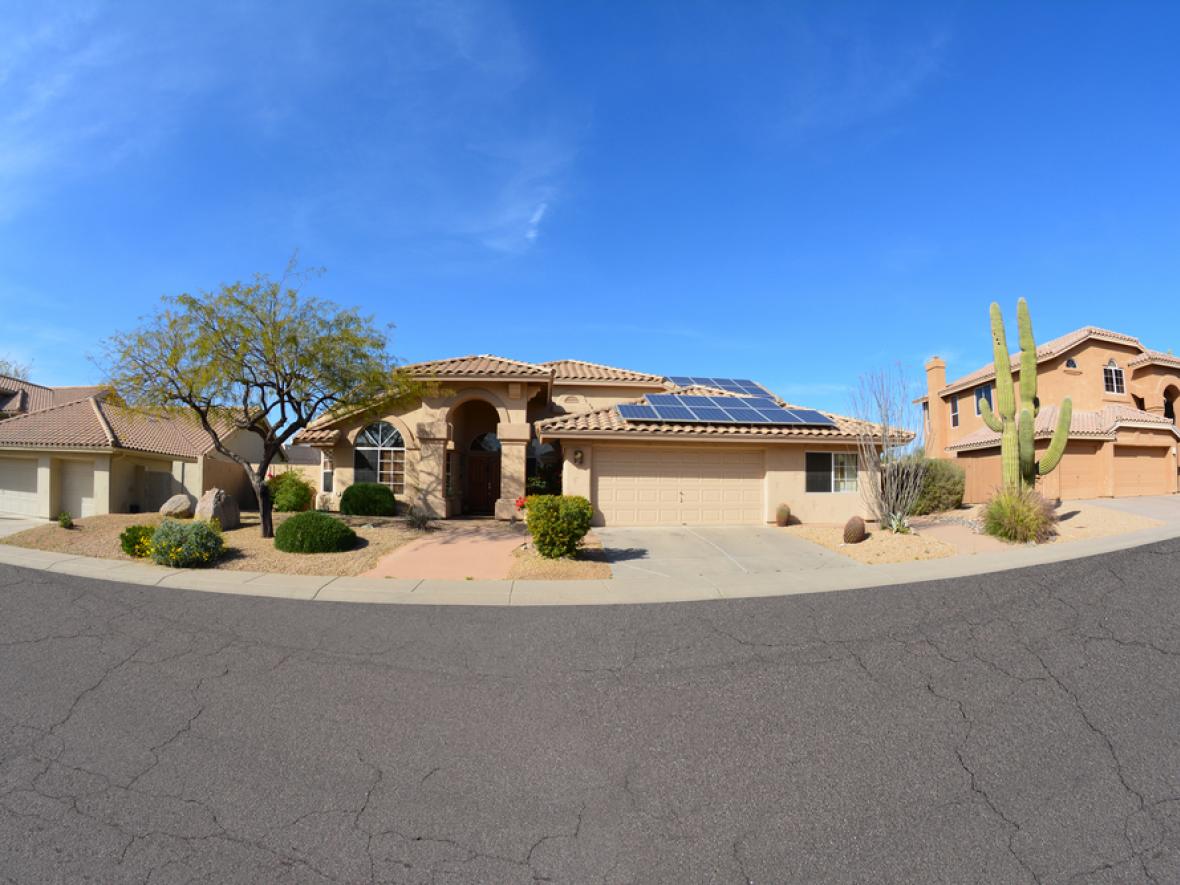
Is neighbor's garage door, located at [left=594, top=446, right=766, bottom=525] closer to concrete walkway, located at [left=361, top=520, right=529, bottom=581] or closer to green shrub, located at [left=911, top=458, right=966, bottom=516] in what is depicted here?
concrete walkway, located at [left=361, top=520, right=529, bottom=581]

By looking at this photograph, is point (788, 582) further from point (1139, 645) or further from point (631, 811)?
point (631, 811)

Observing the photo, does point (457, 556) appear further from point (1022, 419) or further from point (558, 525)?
point (1022, 419)

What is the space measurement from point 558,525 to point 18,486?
66.9ft

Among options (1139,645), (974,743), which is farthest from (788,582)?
(974,743)

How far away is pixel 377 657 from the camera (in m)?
6.57

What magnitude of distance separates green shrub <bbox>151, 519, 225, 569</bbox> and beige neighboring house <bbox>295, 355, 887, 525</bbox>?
784 cm

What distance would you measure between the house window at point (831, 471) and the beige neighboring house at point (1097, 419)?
5.43 meters

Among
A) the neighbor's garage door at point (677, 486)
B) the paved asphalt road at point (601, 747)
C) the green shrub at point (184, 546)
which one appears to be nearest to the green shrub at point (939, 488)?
the neighbor's garage door at point (677, 486)

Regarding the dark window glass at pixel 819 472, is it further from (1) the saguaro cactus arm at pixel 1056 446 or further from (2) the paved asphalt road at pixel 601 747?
(2) the paved asphalt road at pixel 601 747

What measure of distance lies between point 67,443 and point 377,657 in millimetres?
19317

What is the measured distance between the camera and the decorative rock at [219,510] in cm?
1563

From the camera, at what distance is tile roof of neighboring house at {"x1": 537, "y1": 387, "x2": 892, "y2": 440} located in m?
17.1

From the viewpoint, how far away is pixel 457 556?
12883 millimetres

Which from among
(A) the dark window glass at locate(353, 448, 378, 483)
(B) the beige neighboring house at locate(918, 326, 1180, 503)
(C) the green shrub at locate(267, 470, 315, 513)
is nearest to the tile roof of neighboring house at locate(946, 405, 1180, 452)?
(B) the beige neighboring house at locate(918, 326, 1180, 503)
